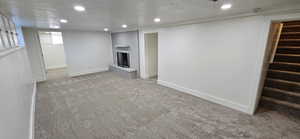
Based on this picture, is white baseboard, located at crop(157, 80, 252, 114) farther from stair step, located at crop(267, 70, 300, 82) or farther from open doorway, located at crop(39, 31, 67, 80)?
open doorway, located at crop(39, 31, 67, 80)

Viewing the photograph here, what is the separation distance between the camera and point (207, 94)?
3258 mm

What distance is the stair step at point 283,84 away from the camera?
108 inches

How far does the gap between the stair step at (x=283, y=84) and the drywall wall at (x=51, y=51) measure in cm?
950

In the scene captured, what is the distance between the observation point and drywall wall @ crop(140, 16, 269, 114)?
7.88 ft

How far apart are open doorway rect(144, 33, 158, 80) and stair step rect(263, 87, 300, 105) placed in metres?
3.52

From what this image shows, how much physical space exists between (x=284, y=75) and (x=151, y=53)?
398 centimetres

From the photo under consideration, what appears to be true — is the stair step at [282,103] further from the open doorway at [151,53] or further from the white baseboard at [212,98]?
the open doorway at [151,53]

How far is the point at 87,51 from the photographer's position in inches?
238

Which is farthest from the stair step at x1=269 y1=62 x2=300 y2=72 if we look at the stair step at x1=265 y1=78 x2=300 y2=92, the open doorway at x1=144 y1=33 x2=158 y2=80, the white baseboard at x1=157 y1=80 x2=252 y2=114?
the open doorway at x1=144 y1=33 x2=158 y2=80

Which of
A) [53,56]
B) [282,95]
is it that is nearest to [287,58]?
[282,95]

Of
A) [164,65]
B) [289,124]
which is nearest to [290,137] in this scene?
[289,124]

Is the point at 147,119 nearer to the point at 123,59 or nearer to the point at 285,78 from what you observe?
the point at 285,78

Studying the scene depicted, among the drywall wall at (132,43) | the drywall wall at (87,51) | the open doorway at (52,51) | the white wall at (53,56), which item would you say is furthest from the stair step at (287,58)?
the white wall at (53,56)

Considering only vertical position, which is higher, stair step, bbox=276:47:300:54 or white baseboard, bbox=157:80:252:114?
stair step, bbox=276:47:300:54
